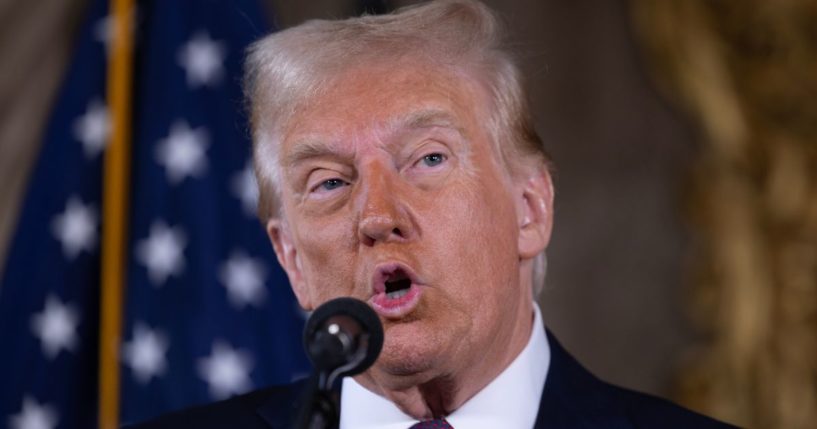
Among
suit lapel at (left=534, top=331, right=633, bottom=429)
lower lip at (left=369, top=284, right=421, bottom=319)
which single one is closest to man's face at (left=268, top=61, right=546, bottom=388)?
lower lip at (left=369, top=284, right=421, bottom=319)

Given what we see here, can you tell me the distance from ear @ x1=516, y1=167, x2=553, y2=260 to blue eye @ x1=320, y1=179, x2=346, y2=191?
0.36m

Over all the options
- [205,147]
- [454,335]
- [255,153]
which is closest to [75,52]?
[205,147]

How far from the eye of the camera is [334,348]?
6.12 feet

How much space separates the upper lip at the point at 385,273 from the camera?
2369 mm

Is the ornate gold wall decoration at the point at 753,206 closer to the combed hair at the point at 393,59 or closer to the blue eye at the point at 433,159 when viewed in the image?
the combed hair at the point at 393,59

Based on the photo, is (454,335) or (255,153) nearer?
(454,335)

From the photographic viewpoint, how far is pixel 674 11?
429cm

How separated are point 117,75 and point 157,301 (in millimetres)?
650

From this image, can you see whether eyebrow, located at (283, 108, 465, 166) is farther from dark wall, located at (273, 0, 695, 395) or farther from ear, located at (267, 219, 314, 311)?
dark wall, located at (273, 0, 695, 395)

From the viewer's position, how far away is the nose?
7.80 feet

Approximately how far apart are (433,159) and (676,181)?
6.39 ft

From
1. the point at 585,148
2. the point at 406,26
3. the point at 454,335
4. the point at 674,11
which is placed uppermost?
the point at 406,26

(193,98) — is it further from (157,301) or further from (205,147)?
(157,301)

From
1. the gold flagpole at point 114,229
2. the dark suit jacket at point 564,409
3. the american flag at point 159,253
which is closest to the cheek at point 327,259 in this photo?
the dark suit jacket at point 564,409
